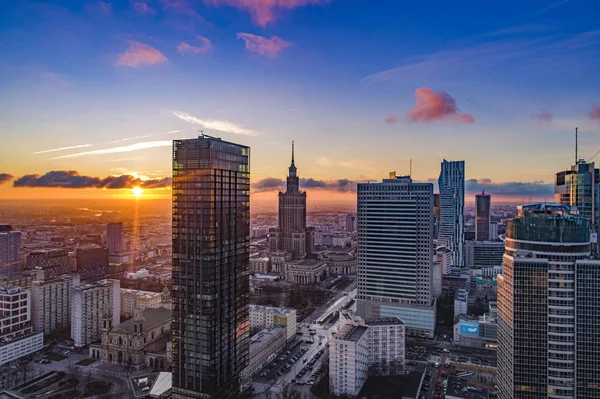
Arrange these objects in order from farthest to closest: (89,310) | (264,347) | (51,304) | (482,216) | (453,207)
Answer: (482,216), (453,207), (51,304), (89,310), (264,347)

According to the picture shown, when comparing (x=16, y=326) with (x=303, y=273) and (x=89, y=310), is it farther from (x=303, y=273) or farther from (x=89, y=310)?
(x=303, y=273)

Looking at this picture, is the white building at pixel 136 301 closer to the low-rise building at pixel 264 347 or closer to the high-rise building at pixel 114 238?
the low-rise building at pixel 264 347

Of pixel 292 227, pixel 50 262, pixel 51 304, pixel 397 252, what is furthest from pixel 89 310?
pixel 292 227

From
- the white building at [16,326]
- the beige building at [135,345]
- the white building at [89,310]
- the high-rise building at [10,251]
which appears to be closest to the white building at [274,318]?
the beige building at [135,345]

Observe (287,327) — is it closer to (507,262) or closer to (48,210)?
(507,262)

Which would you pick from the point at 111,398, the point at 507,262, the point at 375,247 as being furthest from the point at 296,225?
the point at 507,262

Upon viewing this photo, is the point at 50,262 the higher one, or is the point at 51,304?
the point at 50,262
